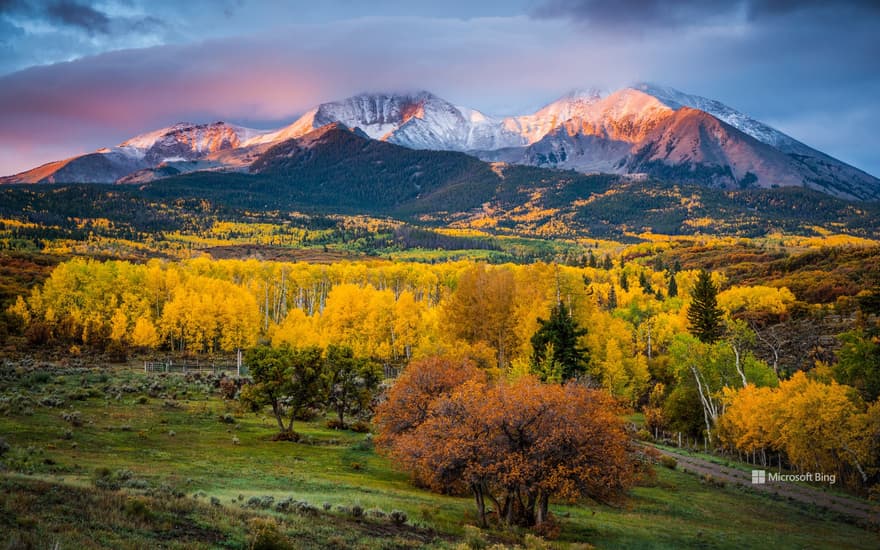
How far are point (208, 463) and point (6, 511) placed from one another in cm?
1654

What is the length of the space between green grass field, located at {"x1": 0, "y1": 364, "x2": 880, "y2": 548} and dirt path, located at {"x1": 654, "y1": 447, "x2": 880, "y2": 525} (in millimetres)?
2991

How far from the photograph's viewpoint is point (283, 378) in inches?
1799

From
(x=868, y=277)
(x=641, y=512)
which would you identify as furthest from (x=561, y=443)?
(x=868, y=277)

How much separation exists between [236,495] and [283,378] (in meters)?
20.6

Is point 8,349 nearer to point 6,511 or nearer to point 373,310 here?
point 373,310

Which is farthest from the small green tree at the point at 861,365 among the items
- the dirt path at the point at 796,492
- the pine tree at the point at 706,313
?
the pine tree at the point at 706,313

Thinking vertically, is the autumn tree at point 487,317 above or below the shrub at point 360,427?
above

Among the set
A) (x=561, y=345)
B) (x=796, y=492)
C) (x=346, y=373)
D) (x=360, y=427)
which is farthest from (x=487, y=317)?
(x=796, y=492)

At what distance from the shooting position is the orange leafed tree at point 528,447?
86.3 ft

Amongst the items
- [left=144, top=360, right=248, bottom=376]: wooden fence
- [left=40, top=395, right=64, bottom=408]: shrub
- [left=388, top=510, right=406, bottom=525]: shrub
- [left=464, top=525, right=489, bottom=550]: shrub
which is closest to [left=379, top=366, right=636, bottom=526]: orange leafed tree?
[left=388, top=510, right=406, bottom=525]: shrub

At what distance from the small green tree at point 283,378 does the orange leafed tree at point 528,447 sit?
63.8 ft

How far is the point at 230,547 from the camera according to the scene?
58.1 ft

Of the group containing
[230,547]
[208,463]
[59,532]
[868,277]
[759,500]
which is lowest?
[759,500]

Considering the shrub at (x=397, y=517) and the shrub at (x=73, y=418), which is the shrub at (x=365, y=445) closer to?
the shrub at (x=73, y=418)
